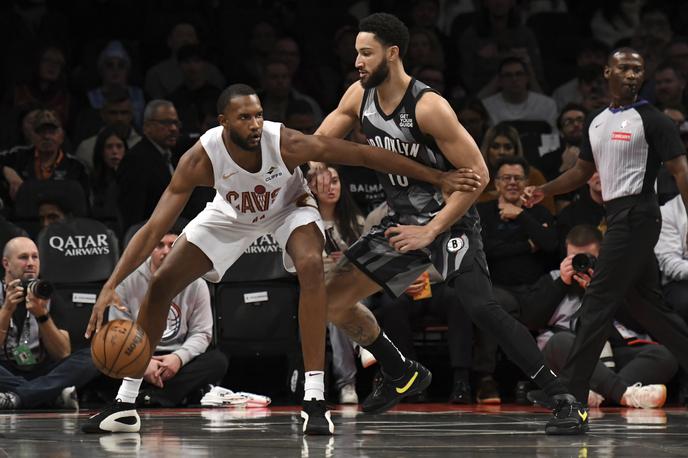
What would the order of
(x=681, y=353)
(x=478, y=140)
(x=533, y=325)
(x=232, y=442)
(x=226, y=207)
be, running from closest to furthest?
(x=232, y=442) < (x=226, y=207) < (x=681, y=353) < (x=533, y=325) < (x=478, y=140)

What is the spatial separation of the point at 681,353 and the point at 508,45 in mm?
4854

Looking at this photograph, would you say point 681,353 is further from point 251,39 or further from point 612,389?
point 251,39

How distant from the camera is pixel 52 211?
8.32 metres

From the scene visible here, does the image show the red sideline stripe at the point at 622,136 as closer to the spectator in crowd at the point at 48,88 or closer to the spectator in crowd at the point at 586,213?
the spectator in crowd at the point at 586,213

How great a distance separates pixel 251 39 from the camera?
35.1 feet

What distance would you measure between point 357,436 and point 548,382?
85 centimetres

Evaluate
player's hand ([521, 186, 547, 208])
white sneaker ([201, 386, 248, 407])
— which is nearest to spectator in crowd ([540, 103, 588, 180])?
player's hand ([521, 186, 547, 208])

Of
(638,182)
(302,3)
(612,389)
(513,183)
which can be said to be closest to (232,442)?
(638,182)

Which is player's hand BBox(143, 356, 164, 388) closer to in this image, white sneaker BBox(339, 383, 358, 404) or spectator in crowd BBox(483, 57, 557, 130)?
white sneaker BBox(339, 383, 358, 404)

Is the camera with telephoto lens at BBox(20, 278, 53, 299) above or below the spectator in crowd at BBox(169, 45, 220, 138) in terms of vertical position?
below

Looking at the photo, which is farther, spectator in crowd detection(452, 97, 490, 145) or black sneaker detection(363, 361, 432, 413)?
spectator in crowd detection(452, 97, 490, 145)

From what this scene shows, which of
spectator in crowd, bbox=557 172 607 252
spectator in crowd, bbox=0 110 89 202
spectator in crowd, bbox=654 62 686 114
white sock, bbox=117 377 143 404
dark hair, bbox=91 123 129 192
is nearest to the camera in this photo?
white sock, bbox=117 377 143 404

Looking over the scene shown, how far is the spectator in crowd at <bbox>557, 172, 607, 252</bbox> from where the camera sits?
8211 mm

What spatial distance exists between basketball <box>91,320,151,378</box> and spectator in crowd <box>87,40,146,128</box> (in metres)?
4.86
